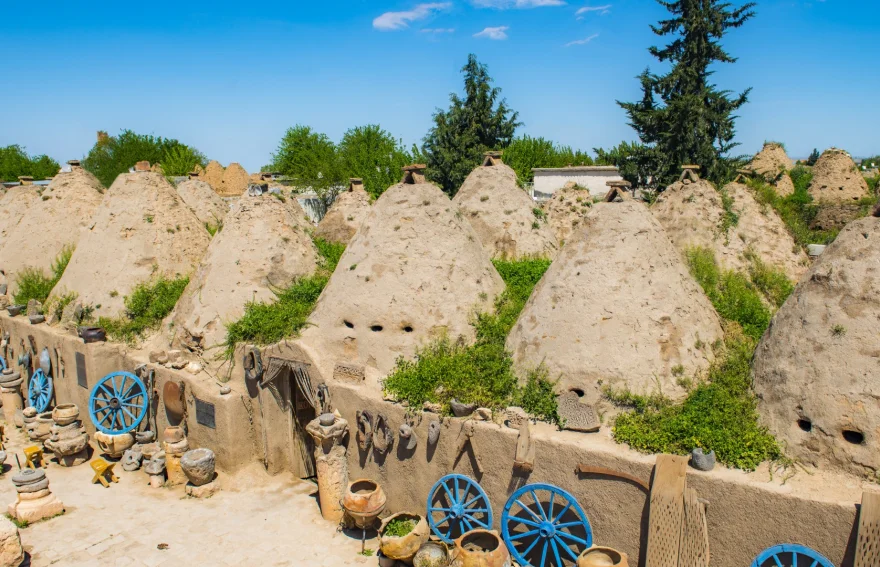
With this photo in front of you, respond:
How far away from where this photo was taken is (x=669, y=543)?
665 centimetres

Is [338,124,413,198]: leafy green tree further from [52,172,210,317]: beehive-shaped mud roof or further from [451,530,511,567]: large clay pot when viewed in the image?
[451,530,511,567]: large clay pot

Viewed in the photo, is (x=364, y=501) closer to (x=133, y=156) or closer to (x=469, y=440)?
(x=469, y=440)

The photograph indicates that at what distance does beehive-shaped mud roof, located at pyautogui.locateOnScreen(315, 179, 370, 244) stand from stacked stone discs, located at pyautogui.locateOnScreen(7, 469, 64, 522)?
340 inches

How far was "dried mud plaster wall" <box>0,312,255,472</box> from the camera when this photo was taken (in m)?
10.2

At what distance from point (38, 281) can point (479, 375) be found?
494 inches

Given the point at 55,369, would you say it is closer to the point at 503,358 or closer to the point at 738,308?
the point at 503,358

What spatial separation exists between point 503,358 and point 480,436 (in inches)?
49.3

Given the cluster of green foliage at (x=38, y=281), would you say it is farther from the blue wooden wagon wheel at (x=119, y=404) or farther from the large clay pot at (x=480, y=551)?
the large clay pot at (x=480, y=551)

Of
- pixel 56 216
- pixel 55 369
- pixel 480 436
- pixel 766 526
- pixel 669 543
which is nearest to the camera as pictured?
pixel 766 526

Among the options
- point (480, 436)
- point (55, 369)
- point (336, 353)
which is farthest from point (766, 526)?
point (55, 369)

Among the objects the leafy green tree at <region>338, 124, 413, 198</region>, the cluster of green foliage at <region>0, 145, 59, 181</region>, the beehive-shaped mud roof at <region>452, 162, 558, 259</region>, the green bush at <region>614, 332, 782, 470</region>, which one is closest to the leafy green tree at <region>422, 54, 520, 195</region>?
the leafy green tree at <region>338, 124, 413, 198</region>

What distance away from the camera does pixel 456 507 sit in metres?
8.08

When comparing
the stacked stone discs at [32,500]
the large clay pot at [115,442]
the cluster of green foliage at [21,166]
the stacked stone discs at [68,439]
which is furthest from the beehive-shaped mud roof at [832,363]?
the cluster of green foliage at [21,166]

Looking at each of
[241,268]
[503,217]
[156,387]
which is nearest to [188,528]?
[156,387]
